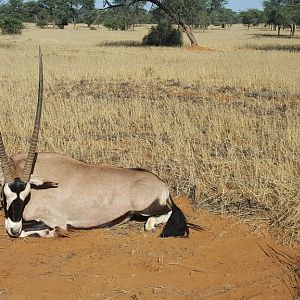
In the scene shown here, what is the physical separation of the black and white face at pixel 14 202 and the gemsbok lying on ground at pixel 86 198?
15 centimetres

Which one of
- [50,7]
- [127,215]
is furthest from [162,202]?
[50,7]

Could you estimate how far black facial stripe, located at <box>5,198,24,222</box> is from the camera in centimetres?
448

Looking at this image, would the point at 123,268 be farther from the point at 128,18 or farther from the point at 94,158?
the point at 128,18

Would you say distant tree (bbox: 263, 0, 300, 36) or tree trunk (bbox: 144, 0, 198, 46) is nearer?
tree trunk (bbox: 144, 0, 198, 46)

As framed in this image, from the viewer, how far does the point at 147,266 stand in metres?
4.30

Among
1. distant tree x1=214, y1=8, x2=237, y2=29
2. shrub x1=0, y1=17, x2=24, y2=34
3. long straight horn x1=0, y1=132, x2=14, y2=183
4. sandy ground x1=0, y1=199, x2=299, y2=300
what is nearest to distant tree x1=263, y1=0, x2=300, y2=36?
shrub x1=0, y1=17, x2=24, y2=34

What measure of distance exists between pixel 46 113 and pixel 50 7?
86.5 meters

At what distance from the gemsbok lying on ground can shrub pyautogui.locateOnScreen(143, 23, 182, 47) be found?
33509 mm

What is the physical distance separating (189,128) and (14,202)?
493 centimetres

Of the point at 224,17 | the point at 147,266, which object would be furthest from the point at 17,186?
the point at 224,17

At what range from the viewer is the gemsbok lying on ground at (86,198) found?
4.85m

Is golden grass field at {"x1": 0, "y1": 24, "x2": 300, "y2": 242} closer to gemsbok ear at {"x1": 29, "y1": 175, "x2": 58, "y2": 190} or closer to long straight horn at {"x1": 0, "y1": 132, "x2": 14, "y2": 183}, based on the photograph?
gemsbok ear at {"x1": 29, "y1": 175, "x2": 58, "y2": 190}

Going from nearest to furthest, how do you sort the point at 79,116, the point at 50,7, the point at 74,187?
the point at 74,187
the point at 79,116
the point at 50,7

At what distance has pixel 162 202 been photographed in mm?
5043
